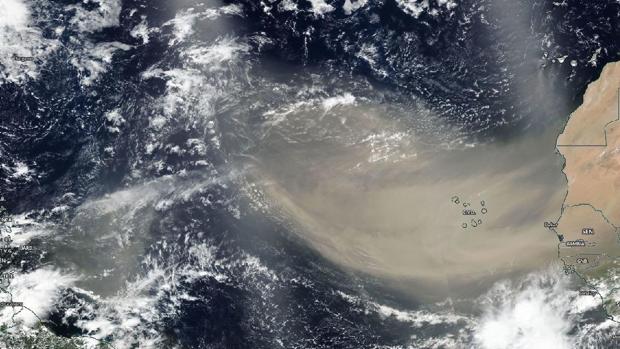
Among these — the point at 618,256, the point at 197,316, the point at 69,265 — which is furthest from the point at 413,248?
the point at 69,265

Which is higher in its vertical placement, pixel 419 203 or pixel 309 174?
pixel 419 203

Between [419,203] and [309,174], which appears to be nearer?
[419,203]

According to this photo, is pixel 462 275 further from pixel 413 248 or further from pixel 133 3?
pixel 133 3

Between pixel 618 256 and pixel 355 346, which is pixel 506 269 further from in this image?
pixel 355 346

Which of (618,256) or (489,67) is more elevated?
(489,67)

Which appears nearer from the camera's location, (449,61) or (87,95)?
(449,61)

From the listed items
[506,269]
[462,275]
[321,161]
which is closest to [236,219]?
[321,161]

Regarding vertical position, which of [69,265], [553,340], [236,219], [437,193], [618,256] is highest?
[618,256]
